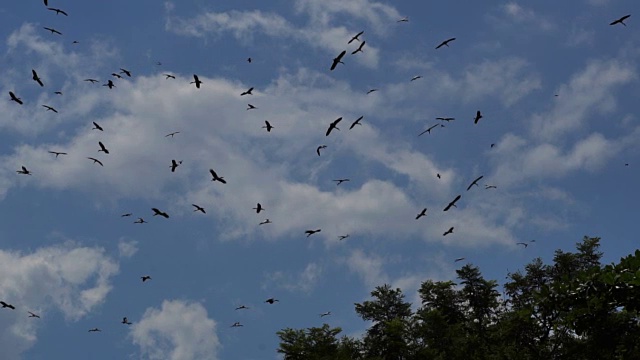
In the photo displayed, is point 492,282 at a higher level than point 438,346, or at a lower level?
higher

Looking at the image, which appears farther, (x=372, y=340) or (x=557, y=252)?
(x=557, y=252)

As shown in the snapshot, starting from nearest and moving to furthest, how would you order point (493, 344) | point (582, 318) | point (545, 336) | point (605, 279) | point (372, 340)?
point (605, 279), point (582, 318), point (545, 336), point (493, 344), point (372, 340)

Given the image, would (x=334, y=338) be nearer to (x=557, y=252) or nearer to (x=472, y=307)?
(x=472, y=307)

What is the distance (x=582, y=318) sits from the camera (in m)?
11.4

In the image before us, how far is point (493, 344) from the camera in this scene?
3731 cm

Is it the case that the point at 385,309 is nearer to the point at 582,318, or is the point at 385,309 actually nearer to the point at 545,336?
the point at 545,336

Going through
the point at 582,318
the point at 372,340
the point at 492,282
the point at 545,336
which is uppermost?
the point at 492,282

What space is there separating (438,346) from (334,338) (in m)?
7.74

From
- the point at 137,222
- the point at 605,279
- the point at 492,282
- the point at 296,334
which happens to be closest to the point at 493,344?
the point at 492,282

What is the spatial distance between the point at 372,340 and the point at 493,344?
28.9ft

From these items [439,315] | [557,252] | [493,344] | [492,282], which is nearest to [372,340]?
[439,315]

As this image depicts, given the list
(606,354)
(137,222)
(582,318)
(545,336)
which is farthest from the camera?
(545,336)

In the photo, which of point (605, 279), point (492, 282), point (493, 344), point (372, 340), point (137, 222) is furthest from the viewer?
point (492, 282)

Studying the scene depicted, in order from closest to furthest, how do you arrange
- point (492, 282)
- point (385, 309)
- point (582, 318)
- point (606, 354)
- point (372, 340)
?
point (582, 318) < point (606, 354) < point (372, 340) < point (492, 282) < point (385, 309)
